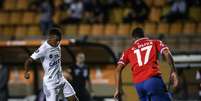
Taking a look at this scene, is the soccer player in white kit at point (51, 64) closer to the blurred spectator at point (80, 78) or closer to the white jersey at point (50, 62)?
the white jersey at point (50, 62)

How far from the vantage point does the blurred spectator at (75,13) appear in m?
23.9

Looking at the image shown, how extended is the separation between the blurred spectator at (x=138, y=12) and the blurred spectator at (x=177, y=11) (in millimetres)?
763

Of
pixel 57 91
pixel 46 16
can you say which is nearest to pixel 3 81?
pixel 57 91

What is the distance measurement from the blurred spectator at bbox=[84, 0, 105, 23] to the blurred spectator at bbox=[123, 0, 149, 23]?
991 millimetres

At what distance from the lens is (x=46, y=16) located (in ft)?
77.8

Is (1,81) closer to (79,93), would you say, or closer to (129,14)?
(79,93)

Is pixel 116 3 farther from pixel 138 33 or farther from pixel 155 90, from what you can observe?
pixel 155 90

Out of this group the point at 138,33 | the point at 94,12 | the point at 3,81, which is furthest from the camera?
the point at 94,12

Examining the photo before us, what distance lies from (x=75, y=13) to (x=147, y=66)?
1286 centimetres

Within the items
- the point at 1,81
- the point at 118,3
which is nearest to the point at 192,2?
the point at 118,3

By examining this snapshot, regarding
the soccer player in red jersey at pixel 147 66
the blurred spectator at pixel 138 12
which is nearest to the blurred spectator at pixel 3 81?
the soccer player in red jersey at pixel 147 66

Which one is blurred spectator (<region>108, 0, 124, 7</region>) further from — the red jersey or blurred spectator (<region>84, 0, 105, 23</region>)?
the red jersey

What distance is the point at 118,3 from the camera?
23875 millimetres

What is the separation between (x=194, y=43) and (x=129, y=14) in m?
2.59
